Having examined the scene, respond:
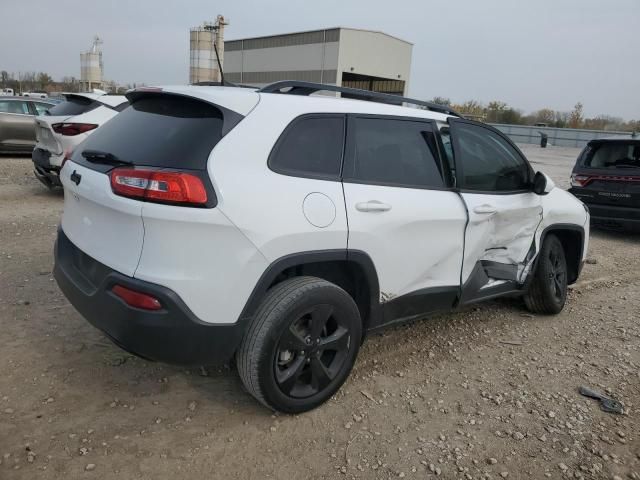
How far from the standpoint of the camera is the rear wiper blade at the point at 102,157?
101 inches

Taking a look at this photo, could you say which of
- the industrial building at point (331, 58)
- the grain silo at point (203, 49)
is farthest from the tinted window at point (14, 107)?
the industrial building at point (331, 58)

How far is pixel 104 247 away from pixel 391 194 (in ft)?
5.21

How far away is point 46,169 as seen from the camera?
25.0ft

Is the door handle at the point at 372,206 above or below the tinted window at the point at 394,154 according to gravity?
below

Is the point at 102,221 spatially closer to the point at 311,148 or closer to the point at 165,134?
the point at 165,134

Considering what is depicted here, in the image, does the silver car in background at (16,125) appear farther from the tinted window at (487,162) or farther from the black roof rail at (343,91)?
the tinted window at (487,162)

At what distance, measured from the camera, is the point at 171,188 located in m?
2.31

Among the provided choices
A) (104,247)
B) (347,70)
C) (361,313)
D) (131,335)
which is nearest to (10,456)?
(131,335)

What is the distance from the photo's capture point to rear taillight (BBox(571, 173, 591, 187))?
7.96 m

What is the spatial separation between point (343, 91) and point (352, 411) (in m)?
1.96

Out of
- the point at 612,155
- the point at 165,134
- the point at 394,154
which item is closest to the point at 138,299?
the point at 165,134

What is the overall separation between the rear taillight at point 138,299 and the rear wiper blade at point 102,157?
0.63 meters

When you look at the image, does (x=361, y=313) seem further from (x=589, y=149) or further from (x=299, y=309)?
(x=589, y=149)

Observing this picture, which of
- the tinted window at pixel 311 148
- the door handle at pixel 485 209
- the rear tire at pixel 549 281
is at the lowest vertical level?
the rear tire at pixel 549 281
